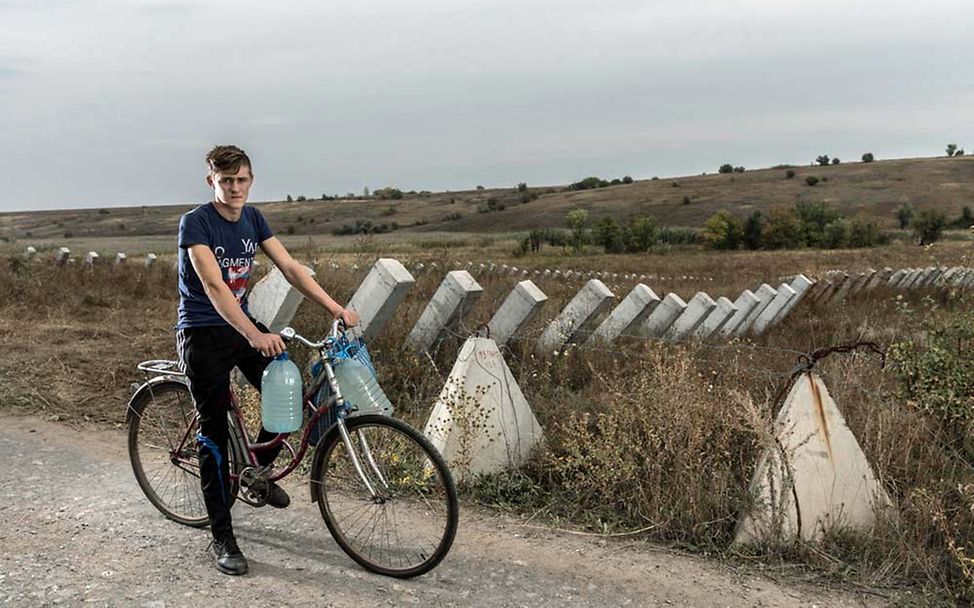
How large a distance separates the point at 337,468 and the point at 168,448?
1.24 metres

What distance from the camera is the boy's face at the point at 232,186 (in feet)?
11.2

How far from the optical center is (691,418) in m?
4.36

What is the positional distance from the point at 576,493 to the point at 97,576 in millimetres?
2554

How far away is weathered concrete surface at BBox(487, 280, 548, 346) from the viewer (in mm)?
6367

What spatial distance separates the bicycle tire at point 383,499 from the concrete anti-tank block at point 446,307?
213 cm

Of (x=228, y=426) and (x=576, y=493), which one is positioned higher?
(x=228, y=426)

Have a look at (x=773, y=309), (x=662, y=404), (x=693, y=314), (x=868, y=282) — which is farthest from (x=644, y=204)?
(x=662, y=404)

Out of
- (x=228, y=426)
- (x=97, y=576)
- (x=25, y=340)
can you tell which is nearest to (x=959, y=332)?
(x=228, y=426)

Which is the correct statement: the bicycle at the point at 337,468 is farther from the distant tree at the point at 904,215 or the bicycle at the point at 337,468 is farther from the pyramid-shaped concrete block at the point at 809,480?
the distant tree at the point at 904,215

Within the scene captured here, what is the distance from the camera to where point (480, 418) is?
4562 mm

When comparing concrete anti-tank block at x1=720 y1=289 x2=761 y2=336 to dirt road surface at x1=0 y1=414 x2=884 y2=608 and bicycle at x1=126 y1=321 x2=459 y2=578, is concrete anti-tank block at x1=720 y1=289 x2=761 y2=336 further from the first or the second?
bicycle at x1=126 y1=321 x2=459 y2=578

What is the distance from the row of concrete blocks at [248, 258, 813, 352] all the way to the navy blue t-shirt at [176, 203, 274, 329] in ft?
5.03

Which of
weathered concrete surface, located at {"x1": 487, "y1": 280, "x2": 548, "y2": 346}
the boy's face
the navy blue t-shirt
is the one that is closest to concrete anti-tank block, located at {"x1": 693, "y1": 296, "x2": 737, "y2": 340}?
weathered concrete surface, located at {"x1": 487, "y1": 280, "x2": 548, "y2": 346}

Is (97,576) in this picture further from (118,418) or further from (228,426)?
(118,418)
